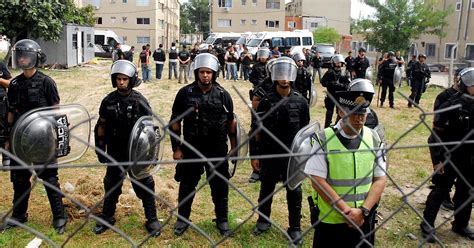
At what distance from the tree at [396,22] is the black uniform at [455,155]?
67.5 ft

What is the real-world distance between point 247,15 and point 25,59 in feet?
169

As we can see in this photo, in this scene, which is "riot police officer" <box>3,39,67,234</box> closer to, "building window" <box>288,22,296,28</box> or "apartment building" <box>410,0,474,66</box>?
"apartment building" <box>410,0,474,66</box>

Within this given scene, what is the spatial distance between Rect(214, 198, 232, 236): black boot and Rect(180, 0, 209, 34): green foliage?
76.3m

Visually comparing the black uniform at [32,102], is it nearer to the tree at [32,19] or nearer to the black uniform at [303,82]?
the black uniform at [303,82]

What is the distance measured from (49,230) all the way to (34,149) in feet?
4.16

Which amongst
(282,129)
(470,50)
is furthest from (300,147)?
(470,50)

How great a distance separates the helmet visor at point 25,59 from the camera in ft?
14.6

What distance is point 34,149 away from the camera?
3.67 meters

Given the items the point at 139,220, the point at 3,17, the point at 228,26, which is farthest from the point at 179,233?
the point at 228,26

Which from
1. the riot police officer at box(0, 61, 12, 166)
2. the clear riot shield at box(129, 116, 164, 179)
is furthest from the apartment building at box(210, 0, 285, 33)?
the clear riot shield at box(129, 116, 164, 179)

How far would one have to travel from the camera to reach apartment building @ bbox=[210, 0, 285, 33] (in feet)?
178

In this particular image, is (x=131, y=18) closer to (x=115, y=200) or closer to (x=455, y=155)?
(x=115, y=200)

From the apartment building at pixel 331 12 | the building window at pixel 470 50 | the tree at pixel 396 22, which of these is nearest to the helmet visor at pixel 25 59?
the tree at pixel 396 22

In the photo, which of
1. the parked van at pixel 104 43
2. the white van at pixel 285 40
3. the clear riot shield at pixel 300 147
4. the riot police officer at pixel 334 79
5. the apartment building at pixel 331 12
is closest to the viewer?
the clear riot shield at pixel 300 147
